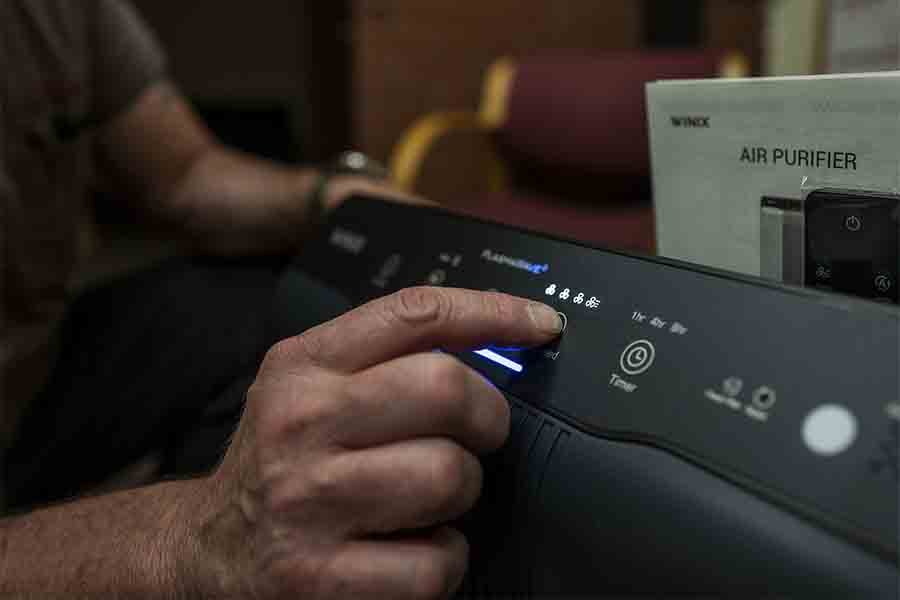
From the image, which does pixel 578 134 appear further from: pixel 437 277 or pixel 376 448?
pixel 376 448

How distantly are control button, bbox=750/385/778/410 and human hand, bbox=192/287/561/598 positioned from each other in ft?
0.33

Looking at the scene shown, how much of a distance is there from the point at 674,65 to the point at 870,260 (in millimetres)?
1600

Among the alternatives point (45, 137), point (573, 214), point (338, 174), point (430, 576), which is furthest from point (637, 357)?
point (573, 214)

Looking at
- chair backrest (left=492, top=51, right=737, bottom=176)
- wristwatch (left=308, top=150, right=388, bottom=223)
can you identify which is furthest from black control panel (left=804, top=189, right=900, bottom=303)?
chair backrest (left=492, top=51, right=737, bottom=176)

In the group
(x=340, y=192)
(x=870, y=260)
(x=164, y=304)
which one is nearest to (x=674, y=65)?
(x=340, y=192)

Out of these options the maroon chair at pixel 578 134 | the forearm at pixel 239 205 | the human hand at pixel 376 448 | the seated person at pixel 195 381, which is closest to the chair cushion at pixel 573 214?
the maroon chair at pixel 578 134

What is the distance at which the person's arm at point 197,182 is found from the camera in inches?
45.5

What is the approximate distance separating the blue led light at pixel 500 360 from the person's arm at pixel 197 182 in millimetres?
773

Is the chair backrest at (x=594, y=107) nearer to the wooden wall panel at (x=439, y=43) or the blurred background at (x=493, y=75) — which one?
the blurred background at (x=493, y=75)

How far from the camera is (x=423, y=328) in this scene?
1.11 feet

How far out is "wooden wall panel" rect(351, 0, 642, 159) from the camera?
85.4 inches

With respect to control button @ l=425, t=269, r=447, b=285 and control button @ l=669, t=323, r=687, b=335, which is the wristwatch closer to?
control button @ l=425, t=269, r=447, b=285

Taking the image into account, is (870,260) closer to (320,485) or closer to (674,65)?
(320,485)

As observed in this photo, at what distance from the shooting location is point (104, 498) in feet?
1.59
